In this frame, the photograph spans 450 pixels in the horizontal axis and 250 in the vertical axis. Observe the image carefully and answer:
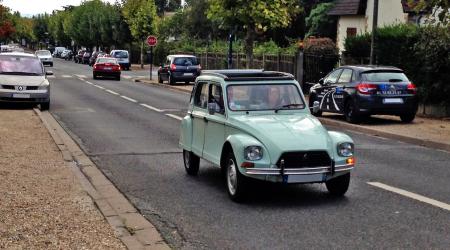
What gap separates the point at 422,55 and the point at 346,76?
302cm

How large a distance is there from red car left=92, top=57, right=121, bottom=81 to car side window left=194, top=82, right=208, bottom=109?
35669 mm

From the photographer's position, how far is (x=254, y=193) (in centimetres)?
841

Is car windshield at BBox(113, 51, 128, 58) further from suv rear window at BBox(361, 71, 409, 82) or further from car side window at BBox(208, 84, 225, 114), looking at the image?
car side window at BBox(208, 84, 225, 114)

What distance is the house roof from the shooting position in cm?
3991

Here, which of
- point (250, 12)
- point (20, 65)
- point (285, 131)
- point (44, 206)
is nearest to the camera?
point (44, 206)

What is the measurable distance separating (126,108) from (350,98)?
8.37 m

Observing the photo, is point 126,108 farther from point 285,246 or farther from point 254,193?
point 285,246

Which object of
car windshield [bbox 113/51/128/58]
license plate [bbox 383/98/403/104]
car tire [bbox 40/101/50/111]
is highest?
car windshield [bbox 113/51/128/58]

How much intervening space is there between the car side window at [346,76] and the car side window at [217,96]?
9829 mm

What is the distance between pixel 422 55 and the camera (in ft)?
66.8

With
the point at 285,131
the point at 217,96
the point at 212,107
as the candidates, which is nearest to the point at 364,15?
the point at 217,96

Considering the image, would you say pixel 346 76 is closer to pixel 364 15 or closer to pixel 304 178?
pixel 304 178

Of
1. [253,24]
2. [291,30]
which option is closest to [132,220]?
[253,24]

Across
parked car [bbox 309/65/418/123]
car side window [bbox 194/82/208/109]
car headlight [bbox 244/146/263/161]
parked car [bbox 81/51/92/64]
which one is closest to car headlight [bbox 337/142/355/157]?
car headlight [bbox 244/146/263/161]
